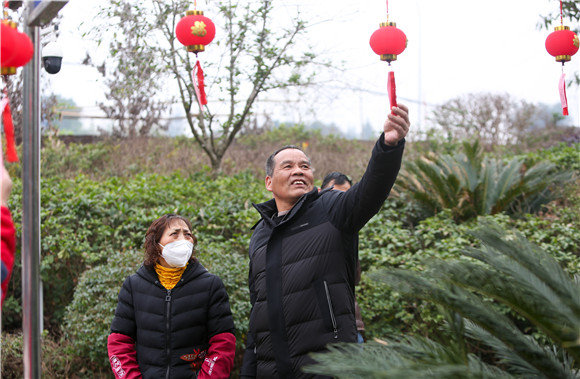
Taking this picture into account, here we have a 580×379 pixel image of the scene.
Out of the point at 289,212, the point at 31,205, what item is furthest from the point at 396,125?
the point at 31,205

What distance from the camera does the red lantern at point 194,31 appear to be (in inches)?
152

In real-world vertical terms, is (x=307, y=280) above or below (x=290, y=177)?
below

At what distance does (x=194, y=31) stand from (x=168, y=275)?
1.55m

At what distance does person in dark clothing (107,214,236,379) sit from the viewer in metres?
3.43

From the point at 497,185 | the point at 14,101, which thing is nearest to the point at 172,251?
the point at 497,185

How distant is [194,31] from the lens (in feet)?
12.7

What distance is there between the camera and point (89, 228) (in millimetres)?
6594

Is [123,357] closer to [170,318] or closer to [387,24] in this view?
[170,318]

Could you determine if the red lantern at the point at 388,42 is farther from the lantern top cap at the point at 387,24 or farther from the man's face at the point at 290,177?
the man's face at the point at 290,177

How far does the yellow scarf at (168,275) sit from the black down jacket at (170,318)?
3 centimetres

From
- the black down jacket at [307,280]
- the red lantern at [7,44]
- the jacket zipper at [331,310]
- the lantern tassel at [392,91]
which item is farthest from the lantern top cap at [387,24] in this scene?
the red lantern at [7,44]

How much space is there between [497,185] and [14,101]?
8893 mm

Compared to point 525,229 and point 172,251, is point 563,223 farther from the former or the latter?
point 172,251

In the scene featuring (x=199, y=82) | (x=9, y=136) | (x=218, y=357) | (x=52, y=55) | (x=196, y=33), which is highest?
(x=52, y=55)
